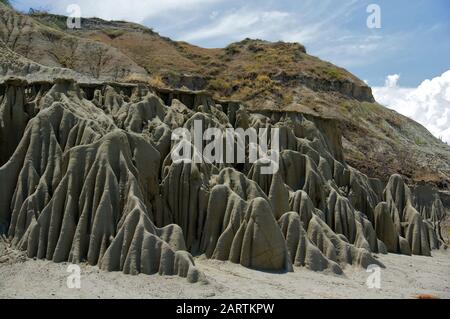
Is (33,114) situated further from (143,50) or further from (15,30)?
(143,50)

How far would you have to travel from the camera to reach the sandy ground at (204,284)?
1722cm

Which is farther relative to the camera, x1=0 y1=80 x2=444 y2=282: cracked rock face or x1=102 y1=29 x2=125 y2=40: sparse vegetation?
x1=102 y1=29 x2=125 y2=40: sparse vegetation

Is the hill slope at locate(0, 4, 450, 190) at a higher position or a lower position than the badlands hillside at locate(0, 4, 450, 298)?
higher

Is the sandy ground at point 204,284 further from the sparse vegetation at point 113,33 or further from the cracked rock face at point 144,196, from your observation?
the sparse vegetation at point 113,33

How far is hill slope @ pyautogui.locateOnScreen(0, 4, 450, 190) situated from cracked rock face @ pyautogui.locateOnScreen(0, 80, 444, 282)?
16.5 meters

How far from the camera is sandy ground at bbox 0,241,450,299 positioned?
1722cm

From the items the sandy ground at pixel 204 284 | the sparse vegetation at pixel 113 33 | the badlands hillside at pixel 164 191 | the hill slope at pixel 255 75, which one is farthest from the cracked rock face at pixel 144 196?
the sparse vegetation at pixel 113 33

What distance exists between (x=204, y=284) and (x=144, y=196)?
21.4ft

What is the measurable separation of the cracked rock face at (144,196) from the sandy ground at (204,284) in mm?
540

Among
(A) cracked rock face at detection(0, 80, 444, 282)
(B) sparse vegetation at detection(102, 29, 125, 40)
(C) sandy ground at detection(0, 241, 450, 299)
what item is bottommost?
(C) sandy ground at detection(0, 241, 450, 299)

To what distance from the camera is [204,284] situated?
59.3 feet

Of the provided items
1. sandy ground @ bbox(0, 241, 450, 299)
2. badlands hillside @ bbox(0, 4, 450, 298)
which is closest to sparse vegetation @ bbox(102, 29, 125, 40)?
badlands hillside @ bbox(0, 4, 450, 298)

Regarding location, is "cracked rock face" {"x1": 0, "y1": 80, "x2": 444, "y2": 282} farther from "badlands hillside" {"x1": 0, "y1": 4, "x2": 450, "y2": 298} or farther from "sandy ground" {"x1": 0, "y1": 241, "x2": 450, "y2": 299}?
"sandy ground" {"x1": 0, "y1": 241, "x2": 450, "y2": 299}
